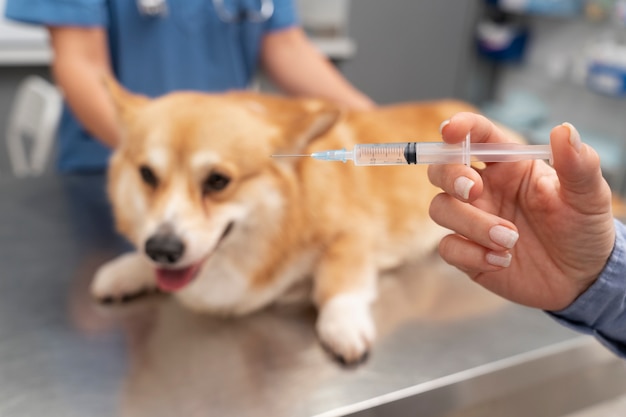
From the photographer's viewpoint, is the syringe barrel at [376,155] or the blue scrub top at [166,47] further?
the blue scrub top at [166,47]

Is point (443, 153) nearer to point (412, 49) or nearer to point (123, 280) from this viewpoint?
point (123, 280)

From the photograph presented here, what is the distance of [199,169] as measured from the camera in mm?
729

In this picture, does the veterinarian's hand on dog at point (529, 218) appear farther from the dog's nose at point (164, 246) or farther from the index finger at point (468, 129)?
the dog's nose at point (164, 246)

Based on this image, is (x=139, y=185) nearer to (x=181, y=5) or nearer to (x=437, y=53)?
(x=181, y=5)

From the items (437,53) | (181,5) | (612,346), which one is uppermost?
(181,5)

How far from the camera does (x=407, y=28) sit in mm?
2664

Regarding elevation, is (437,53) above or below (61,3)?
below

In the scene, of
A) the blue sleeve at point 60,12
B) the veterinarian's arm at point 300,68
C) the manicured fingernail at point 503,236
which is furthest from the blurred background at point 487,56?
the manicured fingernail at point 503,236

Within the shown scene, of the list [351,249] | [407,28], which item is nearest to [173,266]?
[351,249]

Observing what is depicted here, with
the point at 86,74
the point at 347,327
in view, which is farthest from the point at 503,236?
the point at 86,74

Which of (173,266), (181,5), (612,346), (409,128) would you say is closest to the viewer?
(612,346)

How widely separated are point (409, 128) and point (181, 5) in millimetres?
554

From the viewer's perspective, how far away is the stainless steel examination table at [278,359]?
63 centimetres

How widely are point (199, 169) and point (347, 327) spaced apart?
0.93ft
